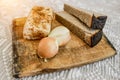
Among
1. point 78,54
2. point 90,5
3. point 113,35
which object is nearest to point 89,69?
point 78,54

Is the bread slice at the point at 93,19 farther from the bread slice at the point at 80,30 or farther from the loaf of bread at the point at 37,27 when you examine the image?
the loaf of bread at the point at 37,27

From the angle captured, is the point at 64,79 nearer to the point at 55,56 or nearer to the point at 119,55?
the point at 55,56

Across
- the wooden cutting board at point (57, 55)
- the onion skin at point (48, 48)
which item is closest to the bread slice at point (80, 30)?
the wooden cutting board at point (57, 55)

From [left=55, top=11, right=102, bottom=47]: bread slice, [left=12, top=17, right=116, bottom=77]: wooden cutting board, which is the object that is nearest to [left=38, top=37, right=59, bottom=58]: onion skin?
[left=12, top=17, right=116, bottom=77]: wooden cutting board

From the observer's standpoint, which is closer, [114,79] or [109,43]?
[114,79]

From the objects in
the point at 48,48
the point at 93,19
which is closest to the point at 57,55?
the point at 48,48

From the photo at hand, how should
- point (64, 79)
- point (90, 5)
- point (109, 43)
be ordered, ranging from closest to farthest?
point (64, 79) < point (109, 43) < point (90, 5)

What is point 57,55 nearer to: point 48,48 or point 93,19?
point 48,48
